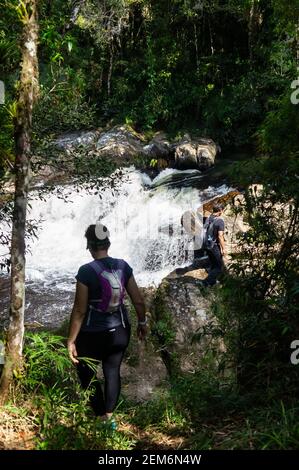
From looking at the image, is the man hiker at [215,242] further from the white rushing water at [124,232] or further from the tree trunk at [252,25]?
the tree trunk at [252,25]

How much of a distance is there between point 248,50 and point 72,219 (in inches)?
482

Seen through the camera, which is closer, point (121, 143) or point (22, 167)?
point (22, 167)

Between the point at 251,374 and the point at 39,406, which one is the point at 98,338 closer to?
the point at 39,406

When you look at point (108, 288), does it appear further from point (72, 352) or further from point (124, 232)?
point (124, 232)

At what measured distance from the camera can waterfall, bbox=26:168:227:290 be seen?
11680 millimetres

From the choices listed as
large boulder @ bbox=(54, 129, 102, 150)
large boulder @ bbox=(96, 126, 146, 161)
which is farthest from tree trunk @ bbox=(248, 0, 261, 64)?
large boulder @ bbox=(54, 129, 102, 150)

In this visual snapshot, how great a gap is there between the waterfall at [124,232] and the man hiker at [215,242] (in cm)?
256

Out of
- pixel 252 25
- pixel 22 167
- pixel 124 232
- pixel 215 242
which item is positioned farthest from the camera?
pixel 252 25

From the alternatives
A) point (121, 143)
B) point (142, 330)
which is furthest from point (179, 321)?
point (121, 143)

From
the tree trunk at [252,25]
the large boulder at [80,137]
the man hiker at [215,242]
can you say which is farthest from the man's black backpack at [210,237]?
the tree trunk at [252,25]

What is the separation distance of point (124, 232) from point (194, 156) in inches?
188

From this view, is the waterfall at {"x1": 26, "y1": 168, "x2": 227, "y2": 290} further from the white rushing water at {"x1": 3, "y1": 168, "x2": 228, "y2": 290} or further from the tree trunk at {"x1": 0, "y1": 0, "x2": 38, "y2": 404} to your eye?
the tree trunk at {"x1": 0, "y1": 0, "x2": 38, "y2": 404}

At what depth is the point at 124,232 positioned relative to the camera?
44.0 feet

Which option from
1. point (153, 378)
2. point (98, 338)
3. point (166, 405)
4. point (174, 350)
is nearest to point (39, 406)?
point (98, 338)
